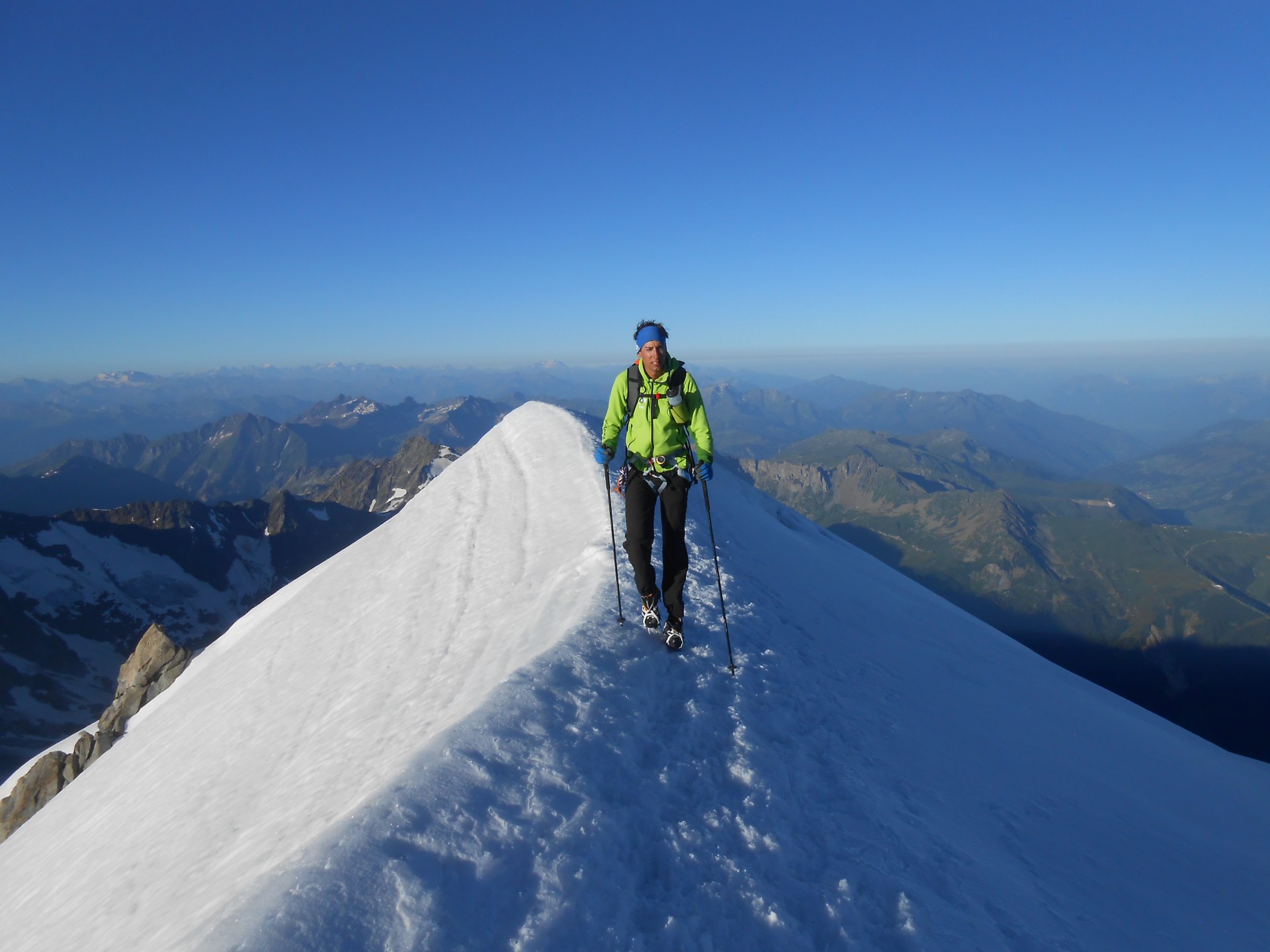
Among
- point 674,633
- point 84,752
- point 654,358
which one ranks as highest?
point 654,358

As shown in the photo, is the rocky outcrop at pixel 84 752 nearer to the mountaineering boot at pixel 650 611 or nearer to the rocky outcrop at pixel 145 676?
the rocky outcrop at pixel 145 676

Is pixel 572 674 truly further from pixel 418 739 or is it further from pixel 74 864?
pixel 74 864

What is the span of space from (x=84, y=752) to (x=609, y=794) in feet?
112

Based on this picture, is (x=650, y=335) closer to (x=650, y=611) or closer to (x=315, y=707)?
(x=650, y=611)

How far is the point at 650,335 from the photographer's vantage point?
8773 millimetres

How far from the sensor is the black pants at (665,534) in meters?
8.90

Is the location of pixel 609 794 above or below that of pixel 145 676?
above

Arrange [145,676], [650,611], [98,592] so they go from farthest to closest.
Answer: [98,592] → [145,676] → [650,611]

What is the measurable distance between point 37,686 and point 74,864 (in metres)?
164

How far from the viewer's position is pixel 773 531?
2344 cm

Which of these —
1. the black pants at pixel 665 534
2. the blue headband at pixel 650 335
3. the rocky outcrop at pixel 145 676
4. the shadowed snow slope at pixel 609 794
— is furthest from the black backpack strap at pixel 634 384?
the rocky outcrop at pixel 145 676

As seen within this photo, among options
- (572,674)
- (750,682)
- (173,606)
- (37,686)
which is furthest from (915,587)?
(173,606)

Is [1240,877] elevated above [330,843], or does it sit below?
below

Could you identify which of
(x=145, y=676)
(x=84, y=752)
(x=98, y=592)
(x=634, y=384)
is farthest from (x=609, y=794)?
(x=98, y=592)
